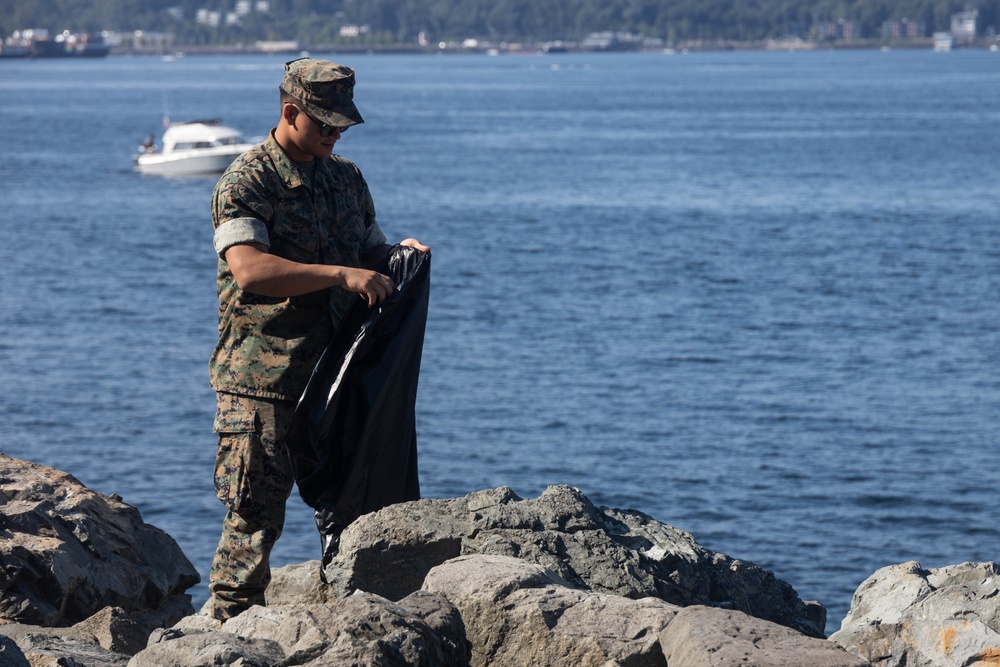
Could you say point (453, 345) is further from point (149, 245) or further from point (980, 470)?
point (149, 245)

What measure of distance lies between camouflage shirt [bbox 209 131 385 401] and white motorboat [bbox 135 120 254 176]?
52.0 meters

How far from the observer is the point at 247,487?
4.77 metres

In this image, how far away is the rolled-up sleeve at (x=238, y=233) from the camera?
4590 millimetres

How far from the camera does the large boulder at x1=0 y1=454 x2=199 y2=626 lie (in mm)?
5340

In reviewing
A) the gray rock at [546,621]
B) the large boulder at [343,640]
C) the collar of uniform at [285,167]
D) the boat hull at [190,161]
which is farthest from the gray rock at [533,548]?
the boat hull at [190,161]

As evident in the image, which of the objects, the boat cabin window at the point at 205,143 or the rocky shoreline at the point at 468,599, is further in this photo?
the boat cabin window at the point at 205,143

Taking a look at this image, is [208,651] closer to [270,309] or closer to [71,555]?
[270,309]

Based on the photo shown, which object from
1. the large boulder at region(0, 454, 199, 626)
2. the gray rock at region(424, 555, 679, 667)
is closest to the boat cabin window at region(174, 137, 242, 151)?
the large boulder at region(0, 454, 199, 626)

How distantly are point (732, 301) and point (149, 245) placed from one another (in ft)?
55.0

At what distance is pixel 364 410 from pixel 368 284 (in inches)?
22.6

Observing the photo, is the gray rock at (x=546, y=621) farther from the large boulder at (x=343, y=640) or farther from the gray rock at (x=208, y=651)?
the gray rock at (x=208, y=651)

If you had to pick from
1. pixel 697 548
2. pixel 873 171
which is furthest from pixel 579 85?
pixel 697 548

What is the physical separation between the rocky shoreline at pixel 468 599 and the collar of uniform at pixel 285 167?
4.04 feet

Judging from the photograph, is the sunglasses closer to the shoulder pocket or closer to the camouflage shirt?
the camouflage shirt
